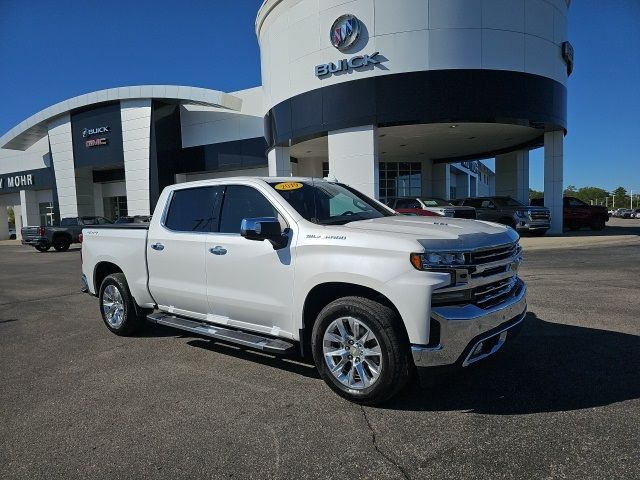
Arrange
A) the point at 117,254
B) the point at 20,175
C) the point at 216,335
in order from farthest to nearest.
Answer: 1. the point at 20,175
2. the point at 117,254
3. the point at 216,335

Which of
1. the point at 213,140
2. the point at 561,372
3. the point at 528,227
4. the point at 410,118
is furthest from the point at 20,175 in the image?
the point at 561,372

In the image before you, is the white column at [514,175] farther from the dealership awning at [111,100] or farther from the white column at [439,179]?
the dealership awning at [111,100]

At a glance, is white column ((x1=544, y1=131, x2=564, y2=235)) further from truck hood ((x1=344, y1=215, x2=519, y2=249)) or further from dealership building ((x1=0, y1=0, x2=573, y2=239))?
truck hood ((x1=344, y1=215, x2=519, y2=249))

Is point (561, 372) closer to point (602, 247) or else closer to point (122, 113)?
point (602, 247)

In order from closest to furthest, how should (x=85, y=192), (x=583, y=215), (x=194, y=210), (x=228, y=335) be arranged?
(x=228, y=335) < (x=194, y=210) < (x=583, y=215) < (x=85, y=192)

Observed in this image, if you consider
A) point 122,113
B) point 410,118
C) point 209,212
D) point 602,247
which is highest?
point 122,113

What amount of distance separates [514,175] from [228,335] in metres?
28.5

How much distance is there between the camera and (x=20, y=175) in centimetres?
4469

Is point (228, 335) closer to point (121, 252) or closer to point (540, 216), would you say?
point (121, 252)

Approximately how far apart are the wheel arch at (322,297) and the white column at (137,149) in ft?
101

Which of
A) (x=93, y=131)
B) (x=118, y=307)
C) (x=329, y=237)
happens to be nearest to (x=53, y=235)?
(x=93, y=131)

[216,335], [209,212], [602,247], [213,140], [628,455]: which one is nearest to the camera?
[628,455]

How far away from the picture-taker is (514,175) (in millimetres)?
28984

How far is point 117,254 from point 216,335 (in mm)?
2224
